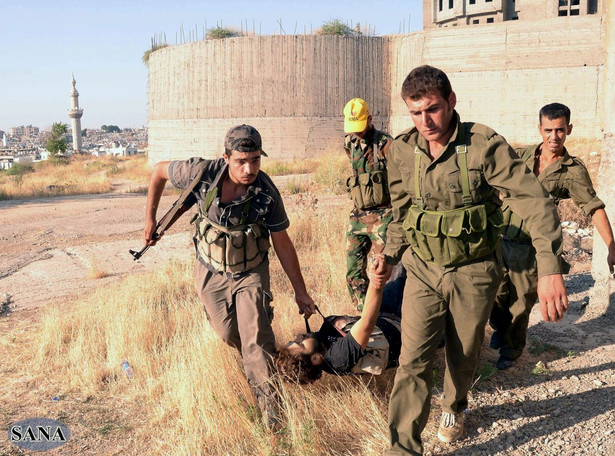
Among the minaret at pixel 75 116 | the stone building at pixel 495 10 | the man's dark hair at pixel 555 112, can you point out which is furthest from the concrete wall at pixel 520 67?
the minaret at pixel 75 116

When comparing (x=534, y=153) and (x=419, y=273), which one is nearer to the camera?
(x=419, y=273)

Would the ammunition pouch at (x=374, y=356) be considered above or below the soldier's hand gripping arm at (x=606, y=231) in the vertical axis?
below

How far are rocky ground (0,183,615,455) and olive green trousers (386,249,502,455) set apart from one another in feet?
1.12

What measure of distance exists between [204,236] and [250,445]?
A: 3.68 feet

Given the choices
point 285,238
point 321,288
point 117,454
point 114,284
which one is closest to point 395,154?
point 285,238

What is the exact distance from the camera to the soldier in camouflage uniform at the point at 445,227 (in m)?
2.38

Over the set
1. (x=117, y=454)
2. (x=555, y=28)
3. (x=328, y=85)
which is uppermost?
(x=555, y=28)

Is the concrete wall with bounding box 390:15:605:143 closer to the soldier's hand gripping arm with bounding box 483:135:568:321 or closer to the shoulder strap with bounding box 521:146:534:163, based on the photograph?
the shoulder strap with bounding box 521:146:534:163

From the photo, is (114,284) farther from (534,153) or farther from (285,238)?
(534,153)

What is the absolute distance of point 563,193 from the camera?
3.68 meters

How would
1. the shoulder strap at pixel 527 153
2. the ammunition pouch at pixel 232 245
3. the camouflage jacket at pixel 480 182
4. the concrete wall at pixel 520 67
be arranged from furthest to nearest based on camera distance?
the concrete wall at pixel 520 67 < the shoulder strap at pixel 527 153 < the ammunition pouch at pixel 232 245 < the camouflage jacket at pixel 480 182

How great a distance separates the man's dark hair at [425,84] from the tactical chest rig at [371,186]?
1794 mm

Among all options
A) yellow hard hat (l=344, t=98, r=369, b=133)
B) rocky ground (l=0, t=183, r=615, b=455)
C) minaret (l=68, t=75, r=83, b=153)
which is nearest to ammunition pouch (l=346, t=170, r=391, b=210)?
yellow hard hat (l=344, t=98, r=369, b=133)

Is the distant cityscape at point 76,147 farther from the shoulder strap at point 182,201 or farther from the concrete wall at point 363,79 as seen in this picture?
the shoulder strap at point 182,201
